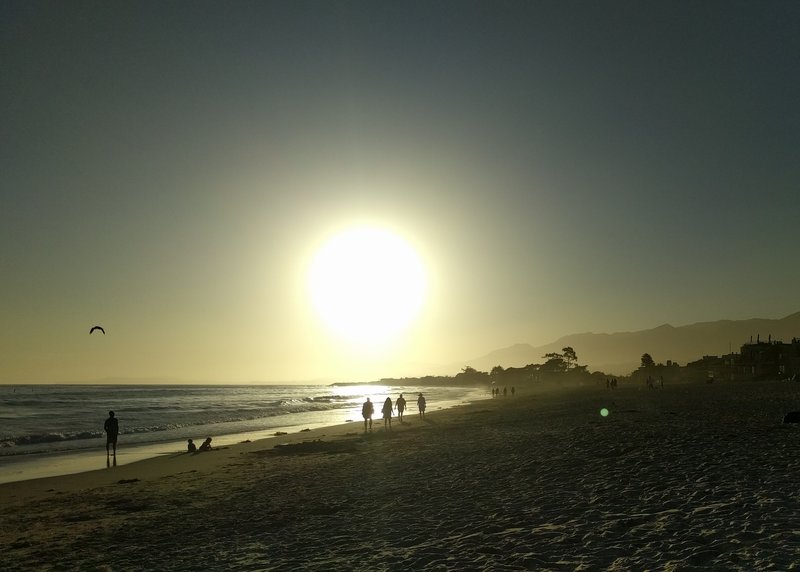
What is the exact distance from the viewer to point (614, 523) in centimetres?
830

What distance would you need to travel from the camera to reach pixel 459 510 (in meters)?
10.4

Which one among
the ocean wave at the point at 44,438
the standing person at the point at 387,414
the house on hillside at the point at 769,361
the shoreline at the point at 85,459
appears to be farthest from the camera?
the house on hillside at the point at 769,361

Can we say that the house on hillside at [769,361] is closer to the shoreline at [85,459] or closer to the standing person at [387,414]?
the standing person at [387,414]

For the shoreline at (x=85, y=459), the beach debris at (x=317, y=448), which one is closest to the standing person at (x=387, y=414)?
the shoreline at (x=85, y=459)

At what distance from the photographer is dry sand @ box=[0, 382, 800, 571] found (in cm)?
743

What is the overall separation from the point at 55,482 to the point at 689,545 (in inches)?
764

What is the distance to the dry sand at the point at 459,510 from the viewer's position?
743 centimetres

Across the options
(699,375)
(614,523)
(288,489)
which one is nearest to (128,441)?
(288,489)

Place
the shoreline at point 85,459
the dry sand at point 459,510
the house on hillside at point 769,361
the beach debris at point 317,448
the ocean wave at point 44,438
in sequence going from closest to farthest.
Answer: the dry sand at point 459,510
the shoreline at point 85,459
the beach debris at point 317,448
the ocean wave at point 44,438
the house on hillside at point 769,361

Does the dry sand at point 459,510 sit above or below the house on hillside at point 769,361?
below

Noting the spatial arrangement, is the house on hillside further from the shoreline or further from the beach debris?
the shoreline

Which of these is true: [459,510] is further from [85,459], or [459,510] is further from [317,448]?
[85,459]

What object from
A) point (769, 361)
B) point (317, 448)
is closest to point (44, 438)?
point (317, 448)

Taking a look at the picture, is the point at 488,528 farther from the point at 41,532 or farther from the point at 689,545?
the point at 41,532
